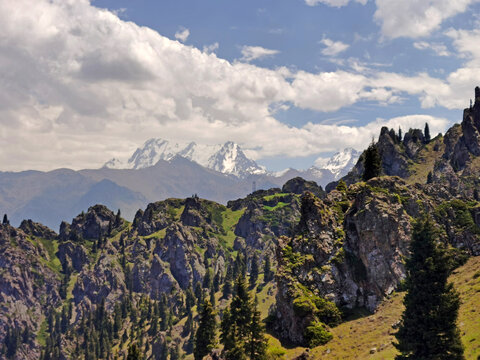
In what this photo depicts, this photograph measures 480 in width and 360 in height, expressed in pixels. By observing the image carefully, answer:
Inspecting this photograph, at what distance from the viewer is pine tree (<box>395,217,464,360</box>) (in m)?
45.2

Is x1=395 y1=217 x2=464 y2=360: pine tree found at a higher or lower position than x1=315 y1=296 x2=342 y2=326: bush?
higher

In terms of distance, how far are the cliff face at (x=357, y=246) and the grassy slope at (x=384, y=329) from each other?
4.55 meters

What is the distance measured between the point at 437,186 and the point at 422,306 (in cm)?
6206

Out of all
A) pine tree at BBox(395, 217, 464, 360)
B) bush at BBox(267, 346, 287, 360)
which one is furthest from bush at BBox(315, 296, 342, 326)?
pine tree at BBox(395, 217, 464, 360)

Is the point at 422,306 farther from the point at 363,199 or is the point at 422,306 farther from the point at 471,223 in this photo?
the point at 471,223

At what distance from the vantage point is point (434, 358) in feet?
148

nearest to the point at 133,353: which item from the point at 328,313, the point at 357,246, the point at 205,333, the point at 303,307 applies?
the point at 205,333

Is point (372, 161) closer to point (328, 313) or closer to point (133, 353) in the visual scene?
point (328, 313)

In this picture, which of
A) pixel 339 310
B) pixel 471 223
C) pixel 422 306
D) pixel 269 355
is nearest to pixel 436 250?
pixel 422 306

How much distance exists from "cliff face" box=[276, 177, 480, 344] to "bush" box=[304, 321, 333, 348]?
3.07 feet

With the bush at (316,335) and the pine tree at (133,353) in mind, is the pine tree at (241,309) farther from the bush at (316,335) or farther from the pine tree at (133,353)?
the pine tree at (133,353)

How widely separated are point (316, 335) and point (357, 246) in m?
21.9

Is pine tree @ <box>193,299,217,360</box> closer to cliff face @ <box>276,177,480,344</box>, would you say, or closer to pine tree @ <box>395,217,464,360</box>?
cliff face @ <box>276,177,480,344</box>

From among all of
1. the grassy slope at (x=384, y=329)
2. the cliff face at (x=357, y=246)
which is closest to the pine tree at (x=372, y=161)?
the cliff face at (x=357, y=246)
